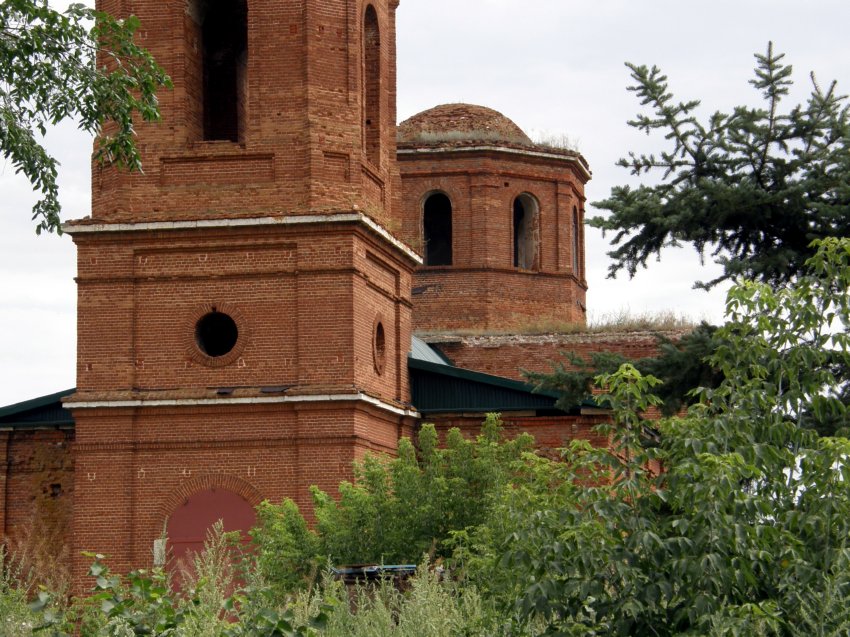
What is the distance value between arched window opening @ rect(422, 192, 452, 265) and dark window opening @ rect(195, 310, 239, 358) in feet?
33.7

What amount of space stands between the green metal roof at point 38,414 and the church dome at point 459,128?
10.5 metres

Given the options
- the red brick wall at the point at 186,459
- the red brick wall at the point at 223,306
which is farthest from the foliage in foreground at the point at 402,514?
the red brick wall at the point at 223,306

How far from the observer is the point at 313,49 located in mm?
21203

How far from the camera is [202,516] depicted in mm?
20625

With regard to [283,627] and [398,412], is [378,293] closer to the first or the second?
[398,412]

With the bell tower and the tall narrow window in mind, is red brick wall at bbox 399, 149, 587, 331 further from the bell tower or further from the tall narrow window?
the bell tower

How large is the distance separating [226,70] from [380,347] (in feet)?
15.9

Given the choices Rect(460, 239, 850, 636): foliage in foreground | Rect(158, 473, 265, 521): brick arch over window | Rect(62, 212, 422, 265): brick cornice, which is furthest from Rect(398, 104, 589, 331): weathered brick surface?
Rect(460, 239, 850, 636): foliage in foreground

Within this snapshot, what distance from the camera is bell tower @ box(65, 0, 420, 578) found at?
20.6 metres

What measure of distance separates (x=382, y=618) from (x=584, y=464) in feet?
5.51

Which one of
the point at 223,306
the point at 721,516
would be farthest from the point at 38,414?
the point at 721,516

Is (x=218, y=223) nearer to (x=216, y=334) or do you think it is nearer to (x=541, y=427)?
(x=216, y=334)

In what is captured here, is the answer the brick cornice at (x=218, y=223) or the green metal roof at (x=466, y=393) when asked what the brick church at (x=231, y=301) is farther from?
the green metal roof at (x=466, y=393)

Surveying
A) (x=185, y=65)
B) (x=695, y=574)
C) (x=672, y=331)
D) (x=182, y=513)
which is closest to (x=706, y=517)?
(x=695, y=574)
